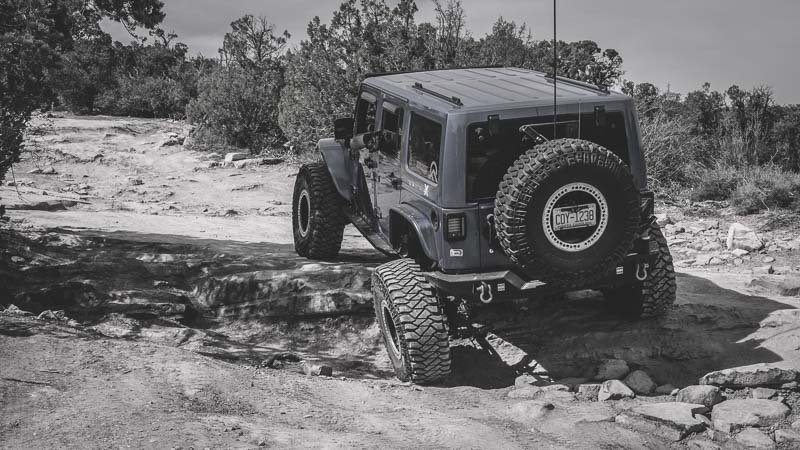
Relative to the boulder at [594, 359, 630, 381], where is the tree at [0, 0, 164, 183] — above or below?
above

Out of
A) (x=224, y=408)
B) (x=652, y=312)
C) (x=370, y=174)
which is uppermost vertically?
(x=370, y=174)

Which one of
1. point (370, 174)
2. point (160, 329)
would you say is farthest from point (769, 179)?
point (160, 329)

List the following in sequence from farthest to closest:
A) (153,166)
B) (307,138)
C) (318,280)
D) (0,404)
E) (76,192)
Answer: (153,166) < (307,138) < (76,192) < (318,280) < (0,404)

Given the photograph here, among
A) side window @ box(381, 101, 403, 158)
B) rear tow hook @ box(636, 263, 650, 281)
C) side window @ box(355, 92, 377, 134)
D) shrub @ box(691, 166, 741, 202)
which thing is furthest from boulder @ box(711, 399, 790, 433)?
shrub @ box(691, 166, 741, 202)

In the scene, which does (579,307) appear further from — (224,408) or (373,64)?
(373,64)

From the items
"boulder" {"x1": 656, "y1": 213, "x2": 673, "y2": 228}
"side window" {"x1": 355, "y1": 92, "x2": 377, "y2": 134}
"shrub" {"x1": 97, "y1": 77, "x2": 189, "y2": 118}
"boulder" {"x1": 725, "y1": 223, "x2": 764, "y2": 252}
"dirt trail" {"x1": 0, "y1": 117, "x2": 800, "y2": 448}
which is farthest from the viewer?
"shrub" {"x1": 97, "y1": 77, "x2": 189, "y2": 118}

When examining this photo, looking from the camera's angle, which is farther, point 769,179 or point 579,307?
point 769,179

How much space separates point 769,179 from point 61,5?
9488 mm

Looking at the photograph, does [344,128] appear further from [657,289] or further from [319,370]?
[657,289]

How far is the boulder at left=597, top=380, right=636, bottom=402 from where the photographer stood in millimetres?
5398

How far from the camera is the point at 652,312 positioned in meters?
6.41

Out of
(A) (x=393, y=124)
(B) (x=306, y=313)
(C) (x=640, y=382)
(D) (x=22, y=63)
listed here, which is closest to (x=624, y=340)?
(C) (x=640, y=382)

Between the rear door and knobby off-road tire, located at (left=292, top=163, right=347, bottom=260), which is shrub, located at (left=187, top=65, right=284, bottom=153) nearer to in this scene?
knobby off-road tire, located at (left=292, top=163, right=347, bottom=260)

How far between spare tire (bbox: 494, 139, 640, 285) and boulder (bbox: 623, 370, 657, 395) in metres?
0.87
